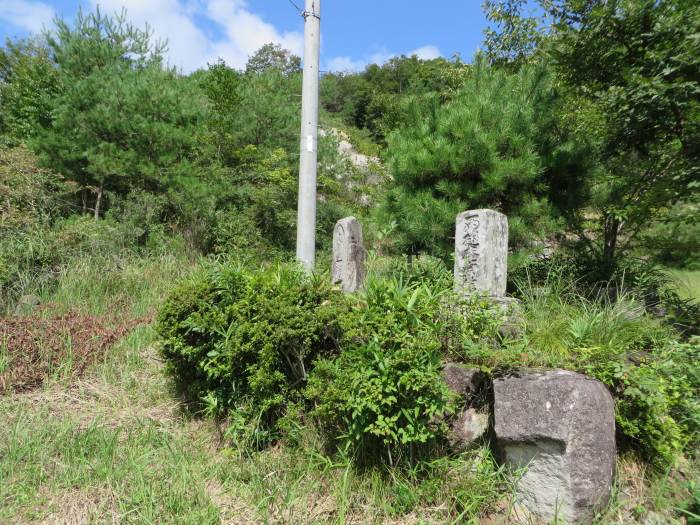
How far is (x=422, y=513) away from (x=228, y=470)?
1288mm

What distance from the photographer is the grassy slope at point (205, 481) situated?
2523 mm

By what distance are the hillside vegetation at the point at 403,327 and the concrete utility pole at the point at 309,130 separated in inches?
17.0

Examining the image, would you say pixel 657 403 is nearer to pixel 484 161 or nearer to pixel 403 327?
pixel 403 327

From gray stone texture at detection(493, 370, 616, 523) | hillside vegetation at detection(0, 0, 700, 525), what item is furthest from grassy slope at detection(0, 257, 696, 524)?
gray stone texture at detection(493, 370, 616, 523)

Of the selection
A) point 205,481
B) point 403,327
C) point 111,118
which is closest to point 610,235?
point 403,327

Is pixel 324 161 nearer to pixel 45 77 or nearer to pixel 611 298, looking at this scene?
pixel 45 77

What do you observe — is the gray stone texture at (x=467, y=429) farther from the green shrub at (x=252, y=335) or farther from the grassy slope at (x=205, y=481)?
the green shrub at (x=252, y=335)

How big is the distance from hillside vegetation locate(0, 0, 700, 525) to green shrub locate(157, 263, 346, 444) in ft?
0.06

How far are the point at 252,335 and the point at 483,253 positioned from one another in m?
2.11

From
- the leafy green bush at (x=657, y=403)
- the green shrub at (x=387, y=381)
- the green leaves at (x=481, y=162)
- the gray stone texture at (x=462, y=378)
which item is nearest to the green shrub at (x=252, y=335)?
the green shrub at (x=387, y=381)

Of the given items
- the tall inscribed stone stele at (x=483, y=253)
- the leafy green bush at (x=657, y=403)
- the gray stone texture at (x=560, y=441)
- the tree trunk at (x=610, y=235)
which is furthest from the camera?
the tree trunk at (x=610, y=235)

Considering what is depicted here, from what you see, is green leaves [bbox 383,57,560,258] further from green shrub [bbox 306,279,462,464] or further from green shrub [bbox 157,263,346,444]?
green shrub [bbox 306,279,462,464]

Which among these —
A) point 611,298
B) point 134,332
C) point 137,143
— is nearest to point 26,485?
point 134,332

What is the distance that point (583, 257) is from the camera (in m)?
5.30
